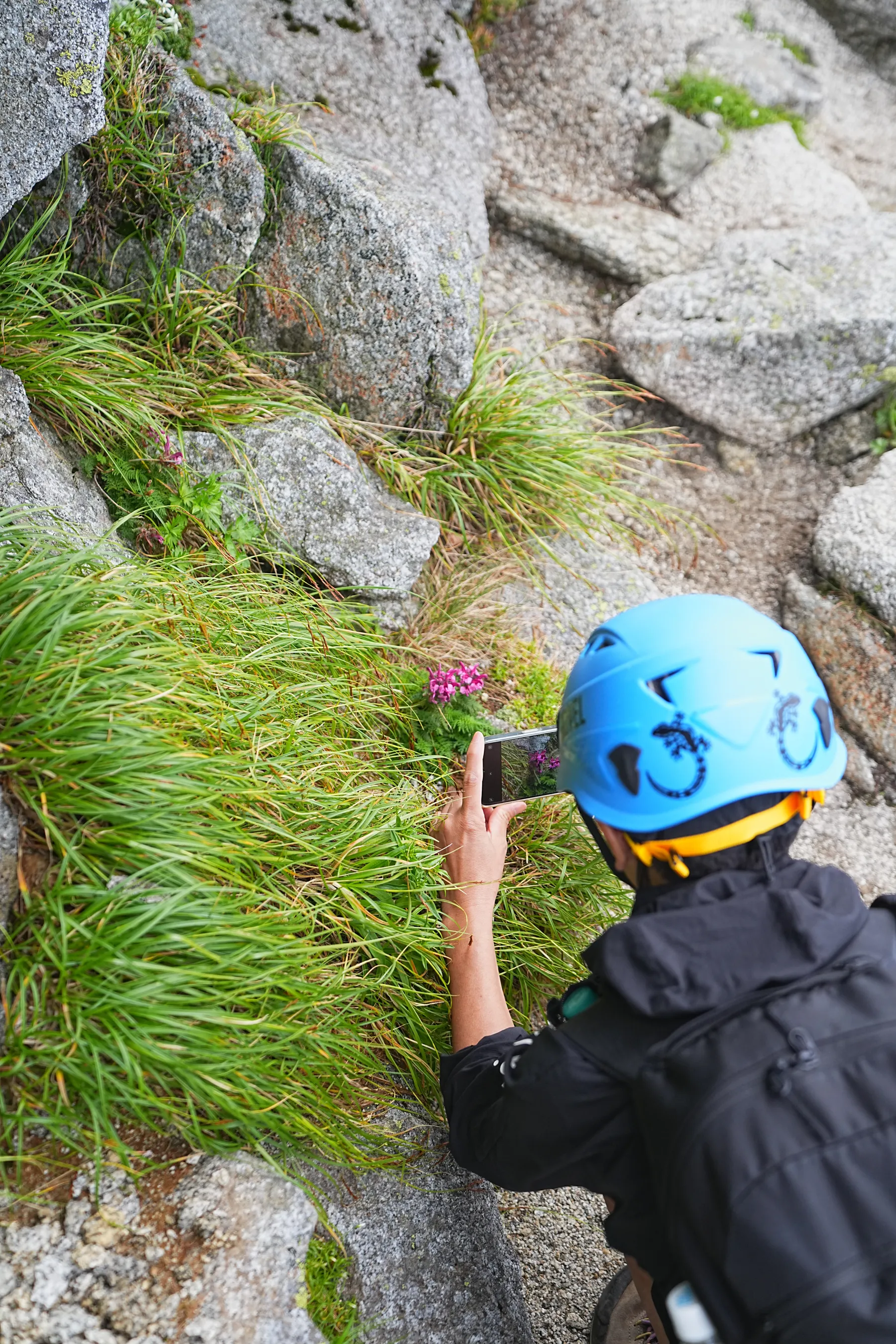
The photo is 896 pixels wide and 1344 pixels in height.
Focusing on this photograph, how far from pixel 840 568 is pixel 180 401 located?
3326 millimetres

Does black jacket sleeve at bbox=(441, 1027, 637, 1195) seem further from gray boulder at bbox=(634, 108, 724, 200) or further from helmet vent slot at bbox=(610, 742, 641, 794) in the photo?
gray boulder at bbox=(634, 108, 724, 200)

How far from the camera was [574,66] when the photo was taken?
5719 mm

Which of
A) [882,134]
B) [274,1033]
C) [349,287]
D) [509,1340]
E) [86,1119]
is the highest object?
[882,134]

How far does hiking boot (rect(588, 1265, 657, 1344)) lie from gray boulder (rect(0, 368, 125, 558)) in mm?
2635

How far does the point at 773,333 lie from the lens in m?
4.80

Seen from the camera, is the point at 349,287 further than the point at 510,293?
No

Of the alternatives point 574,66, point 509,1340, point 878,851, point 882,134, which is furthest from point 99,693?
point 882,134

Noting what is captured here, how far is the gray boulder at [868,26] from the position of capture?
21.4ft

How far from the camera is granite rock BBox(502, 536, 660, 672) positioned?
4023mm

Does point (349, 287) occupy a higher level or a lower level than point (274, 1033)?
higher

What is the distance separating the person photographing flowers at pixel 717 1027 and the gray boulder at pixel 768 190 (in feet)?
15.4

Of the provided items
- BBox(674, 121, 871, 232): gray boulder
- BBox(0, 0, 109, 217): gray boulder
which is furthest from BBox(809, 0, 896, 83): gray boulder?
BBox(0, 0, 109, 217): gray boulder

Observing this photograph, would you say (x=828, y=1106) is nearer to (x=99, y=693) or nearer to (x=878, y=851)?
(x=99, y=693)

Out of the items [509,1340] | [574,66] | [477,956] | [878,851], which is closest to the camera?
[509,1340]
